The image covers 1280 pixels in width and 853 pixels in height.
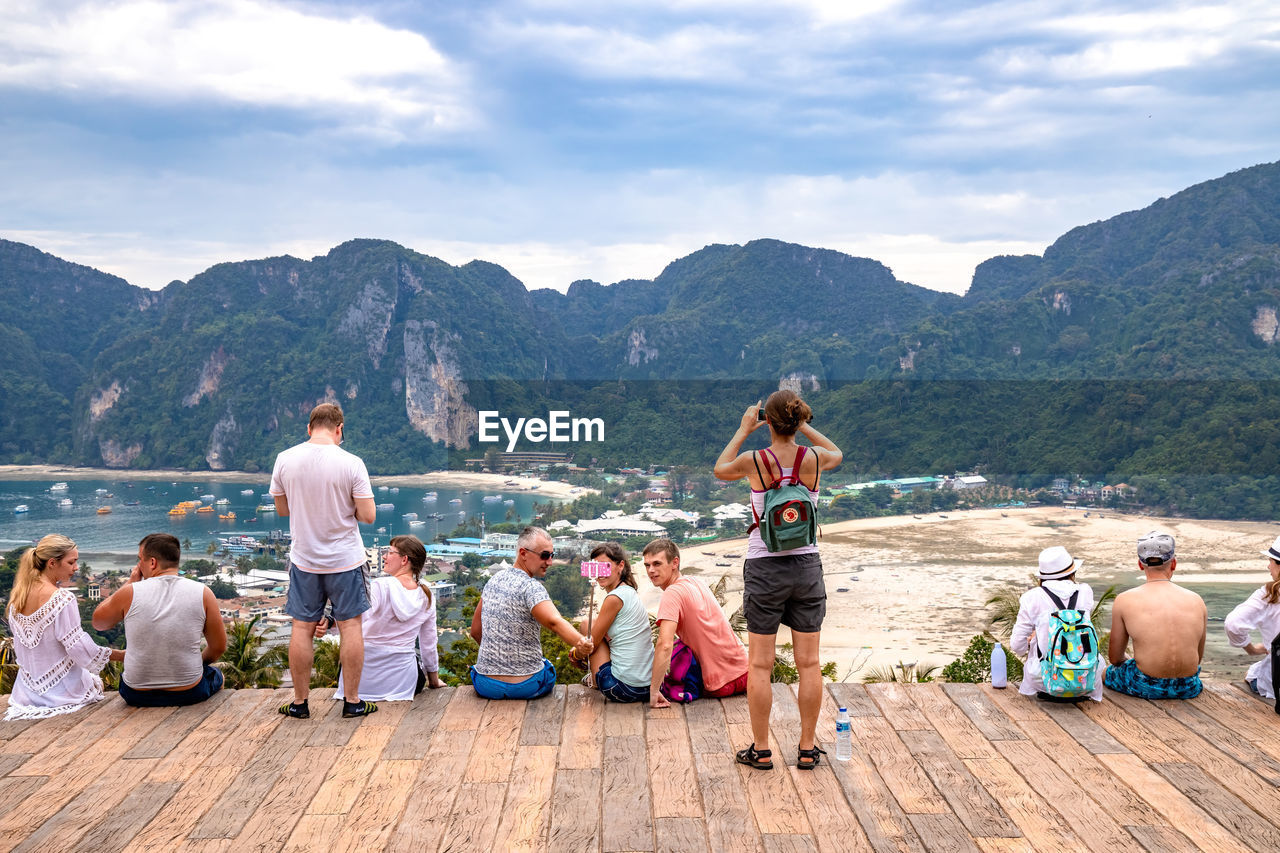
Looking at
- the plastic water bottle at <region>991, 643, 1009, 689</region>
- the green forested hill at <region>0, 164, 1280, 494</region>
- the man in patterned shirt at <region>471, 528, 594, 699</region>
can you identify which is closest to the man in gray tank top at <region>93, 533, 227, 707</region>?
the man in patterned shirt at <region>471, 528, 594, 699</region>

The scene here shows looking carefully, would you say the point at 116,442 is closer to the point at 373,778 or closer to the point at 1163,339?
the point at 1163,339

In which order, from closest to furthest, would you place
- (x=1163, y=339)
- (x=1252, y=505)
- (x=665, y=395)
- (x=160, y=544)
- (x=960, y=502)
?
(x=160, y=544)
(x=1252, y=505)
(x=960, y=502)
(x=1163, y=339)
(x=665, y=395)

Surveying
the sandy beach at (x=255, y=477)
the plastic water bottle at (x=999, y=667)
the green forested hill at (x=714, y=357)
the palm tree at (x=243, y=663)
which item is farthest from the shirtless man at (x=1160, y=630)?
the sandy beach at (x=255, y=477)

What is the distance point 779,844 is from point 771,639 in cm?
66

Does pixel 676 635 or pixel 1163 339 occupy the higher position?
pixel 1163 339

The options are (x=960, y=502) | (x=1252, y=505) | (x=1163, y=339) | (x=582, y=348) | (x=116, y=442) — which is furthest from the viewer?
(x=582, y=348)

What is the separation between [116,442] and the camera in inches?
3605

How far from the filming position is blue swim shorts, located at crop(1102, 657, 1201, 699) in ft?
12.8

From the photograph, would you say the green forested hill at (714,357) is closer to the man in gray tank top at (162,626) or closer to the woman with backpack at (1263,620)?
the woman with backpack at (1263,620)

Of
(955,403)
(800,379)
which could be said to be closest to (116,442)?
(800,379)

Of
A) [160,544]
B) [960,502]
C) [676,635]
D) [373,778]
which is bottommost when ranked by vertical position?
[960,502]

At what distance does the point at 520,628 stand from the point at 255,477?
288ft

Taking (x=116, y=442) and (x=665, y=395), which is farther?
(x=116, y=442)

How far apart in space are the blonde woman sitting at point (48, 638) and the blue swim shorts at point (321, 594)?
0.84 m
